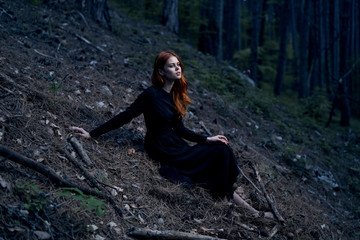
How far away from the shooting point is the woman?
11.3 feet

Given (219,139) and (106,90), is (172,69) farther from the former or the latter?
(106,90)

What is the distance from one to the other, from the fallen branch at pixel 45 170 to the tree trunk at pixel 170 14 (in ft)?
31.8

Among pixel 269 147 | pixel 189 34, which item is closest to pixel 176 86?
pixel 269 147

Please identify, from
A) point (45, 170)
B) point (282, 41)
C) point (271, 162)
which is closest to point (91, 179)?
point (45, 170)

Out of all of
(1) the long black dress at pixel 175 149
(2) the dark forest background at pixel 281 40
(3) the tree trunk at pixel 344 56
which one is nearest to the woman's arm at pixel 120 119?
(1) the long black dress at pixel 175 149

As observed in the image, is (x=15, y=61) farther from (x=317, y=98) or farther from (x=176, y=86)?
(x=317, y=98)

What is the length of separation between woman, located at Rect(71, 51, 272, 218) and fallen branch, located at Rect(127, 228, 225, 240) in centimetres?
89

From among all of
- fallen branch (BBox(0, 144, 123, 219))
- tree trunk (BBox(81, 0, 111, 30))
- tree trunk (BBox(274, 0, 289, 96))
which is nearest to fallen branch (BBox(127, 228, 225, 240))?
fallen branch (BBox(0, 144, 123, 219))

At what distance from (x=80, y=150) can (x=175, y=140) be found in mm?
1189

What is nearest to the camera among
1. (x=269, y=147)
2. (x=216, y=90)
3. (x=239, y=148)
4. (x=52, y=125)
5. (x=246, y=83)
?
(x=52, y=125)

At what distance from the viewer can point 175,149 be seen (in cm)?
364

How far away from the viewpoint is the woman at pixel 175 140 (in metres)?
3.44

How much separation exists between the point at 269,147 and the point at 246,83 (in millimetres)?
3694

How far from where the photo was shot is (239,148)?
513cm
